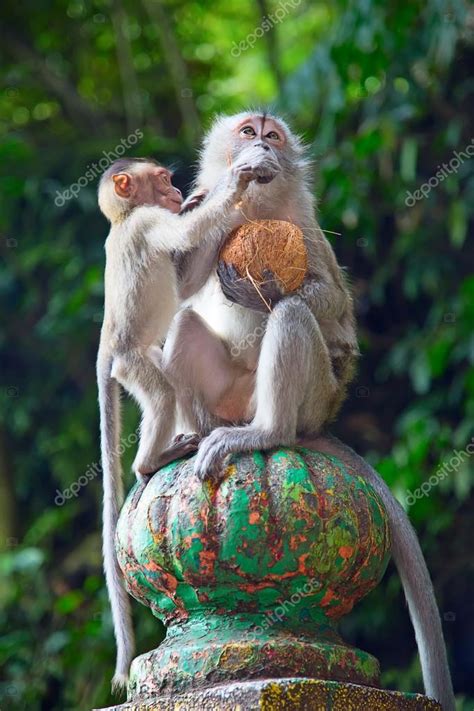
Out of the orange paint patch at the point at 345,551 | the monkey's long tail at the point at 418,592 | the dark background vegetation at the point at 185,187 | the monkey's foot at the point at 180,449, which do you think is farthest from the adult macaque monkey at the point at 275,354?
the dark background vegetation at the point at 185,187

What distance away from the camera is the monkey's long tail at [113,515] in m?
3.12

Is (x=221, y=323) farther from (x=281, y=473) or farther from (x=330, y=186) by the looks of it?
(x=330, y=186)

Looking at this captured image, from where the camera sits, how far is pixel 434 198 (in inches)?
259

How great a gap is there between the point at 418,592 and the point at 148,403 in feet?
3.51

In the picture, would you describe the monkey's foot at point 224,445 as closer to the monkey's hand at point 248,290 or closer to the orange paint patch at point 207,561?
the orange paint patch at point 207,561

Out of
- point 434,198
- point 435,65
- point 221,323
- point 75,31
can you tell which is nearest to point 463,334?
point 434,198

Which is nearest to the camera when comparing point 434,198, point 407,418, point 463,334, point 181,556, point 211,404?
point 181,556

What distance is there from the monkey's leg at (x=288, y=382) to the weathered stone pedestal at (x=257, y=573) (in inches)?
9.8

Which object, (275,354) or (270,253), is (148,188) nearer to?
(270,253)

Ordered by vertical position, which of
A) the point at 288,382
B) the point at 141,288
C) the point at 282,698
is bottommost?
the point at 282,698

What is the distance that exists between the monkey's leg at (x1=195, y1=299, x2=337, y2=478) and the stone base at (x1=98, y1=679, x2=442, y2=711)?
71cm

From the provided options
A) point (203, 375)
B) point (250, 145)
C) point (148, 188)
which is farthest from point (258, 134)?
point (203, 375)

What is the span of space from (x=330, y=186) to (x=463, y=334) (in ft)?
4.11

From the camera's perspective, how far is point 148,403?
3438 millimetres
